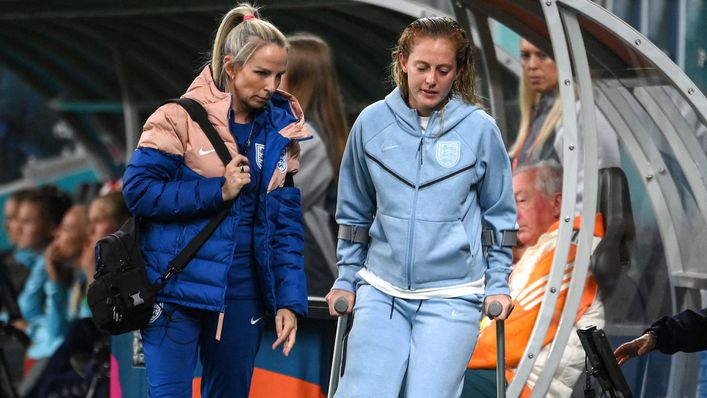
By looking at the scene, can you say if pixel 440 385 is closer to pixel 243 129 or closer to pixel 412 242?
pixel 412 242

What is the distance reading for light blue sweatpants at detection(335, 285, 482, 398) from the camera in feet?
14.7

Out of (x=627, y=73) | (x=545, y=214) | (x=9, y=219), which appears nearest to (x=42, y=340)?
(x=9, y=219)

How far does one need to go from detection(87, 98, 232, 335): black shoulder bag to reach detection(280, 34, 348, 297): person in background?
2447 mm

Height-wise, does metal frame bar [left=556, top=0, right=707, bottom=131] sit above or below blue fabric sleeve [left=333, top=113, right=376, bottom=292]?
above

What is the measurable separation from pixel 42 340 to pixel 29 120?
13.2 ft

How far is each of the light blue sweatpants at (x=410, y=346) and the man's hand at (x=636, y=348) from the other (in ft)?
5.07

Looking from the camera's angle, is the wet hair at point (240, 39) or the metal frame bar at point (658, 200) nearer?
the wet hair at point (240, 39)

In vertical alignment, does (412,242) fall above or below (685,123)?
below

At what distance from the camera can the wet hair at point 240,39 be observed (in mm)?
4801

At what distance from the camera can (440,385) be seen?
4461mm

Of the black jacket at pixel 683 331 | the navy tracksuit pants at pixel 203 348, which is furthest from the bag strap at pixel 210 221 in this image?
the black jacket at pixel 683 331

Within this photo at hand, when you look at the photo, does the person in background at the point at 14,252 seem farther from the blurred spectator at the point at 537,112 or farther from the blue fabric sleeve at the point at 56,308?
the blurred spectator at the point at 537,112

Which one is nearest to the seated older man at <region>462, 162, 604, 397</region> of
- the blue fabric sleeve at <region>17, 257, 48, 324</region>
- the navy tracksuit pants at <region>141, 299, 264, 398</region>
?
the navy tracksuit pants at <region>141, 299, 264, 398</region>

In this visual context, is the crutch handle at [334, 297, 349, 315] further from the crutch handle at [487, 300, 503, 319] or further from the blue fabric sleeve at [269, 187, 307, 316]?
the crutch handle at [487, 300, 503, 319]
